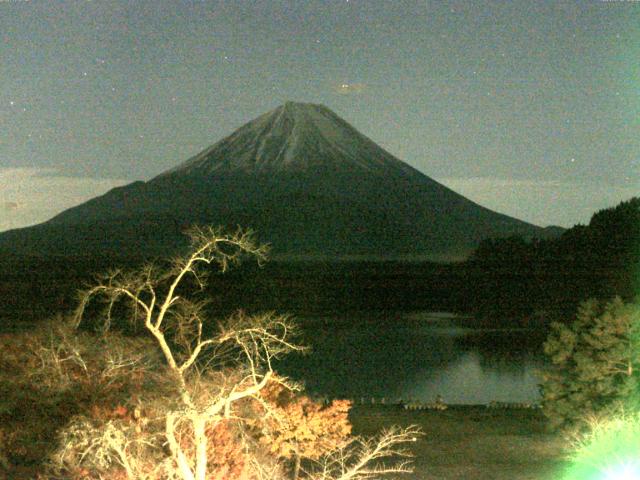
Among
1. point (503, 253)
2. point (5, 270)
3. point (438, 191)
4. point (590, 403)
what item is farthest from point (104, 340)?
point (438, 191)

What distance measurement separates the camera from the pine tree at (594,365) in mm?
14227

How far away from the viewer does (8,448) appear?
11.5 m

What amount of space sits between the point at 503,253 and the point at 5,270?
41287 millimetres

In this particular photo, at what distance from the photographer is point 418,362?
36469 mm

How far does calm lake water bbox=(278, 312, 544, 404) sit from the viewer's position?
27947 mm

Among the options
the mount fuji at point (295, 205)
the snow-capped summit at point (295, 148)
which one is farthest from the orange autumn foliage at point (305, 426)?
the snow-capped summit at point (295, 148)

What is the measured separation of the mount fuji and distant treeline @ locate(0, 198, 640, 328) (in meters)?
22.0

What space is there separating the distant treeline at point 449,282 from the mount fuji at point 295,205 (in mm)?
22009

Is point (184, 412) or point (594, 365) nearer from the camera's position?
point (184, 412)

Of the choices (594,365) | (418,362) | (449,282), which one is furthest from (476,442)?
(449,282)

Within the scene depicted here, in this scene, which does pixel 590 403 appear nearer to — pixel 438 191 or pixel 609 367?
pixel 609 367

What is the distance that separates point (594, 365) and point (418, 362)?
22.1 m

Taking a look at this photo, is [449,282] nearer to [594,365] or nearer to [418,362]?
[418,362]

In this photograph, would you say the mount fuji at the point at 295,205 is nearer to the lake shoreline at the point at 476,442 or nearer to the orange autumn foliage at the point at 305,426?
the lake shoreline at the point at 476,442
